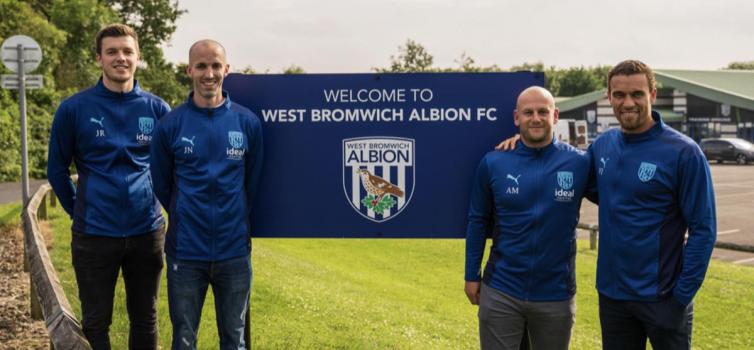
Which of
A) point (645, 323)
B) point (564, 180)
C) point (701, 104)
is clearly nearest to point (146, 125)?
point (564, 180)

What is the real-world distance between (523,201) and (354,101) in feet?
4.75

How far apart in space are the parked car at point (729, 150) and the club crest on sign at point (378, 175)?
41.0 meters

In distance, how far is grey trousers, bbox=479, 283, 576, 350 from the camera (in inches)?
155

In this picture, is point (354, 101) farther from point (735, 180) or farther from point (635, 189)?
point (735, 180)

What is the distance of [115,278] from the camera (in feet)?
15.1

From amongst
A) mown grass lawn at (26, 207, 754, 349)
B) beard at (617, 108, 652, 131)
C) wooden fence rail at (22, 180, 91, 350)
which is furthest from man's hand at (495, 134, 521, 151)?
mown grass lawn at (26, 207, 754, 349)

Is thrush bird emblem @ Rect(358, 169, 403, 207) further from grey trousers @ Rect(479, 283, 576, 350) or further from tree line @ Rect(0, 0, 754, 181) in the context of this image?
tree line @ Rect(0, 0, 754, 181)

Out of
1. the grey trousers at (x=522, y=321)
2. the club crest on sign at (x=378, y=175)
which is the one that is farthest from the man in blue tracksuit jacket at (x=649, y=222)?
the club crest on sign at (x=378, y=175)

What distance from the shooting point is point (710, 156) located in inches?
1695

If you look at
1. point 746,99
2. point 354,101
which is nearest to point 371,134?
point 354,101

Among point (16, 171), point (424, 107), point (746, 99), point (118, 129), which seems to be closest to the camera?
point (118, 129)

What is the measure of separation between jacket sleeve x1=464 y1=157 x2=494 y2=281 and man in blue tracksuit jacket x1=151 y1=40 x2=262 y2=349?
1.19 metres

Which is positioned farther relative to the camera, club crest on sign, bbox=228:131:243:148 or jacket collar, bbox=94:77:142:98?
jacket collar, bbox=94:77:142:98

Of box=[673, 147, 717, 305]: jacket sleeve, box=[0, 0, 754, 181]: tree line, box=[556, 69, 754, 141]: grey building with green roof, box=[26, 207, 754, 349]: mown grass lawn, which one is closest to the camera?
box=[673, 147, 717, 305]: jacket sleeve
